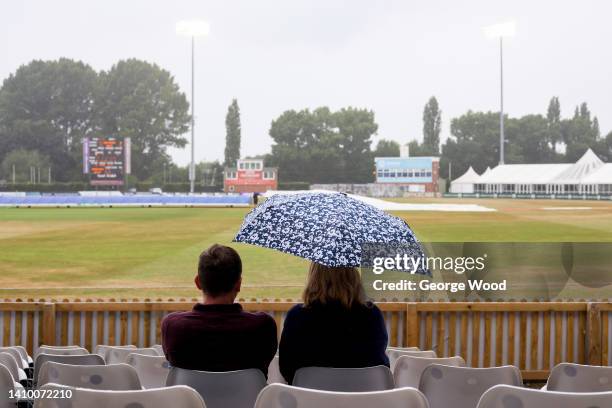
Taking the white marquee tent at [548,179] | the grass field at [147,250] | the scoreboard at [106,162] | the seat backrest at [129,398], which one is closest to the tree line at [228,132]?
the white marquee tent at [548,179]

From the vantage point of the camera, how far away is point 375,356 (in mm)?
2910

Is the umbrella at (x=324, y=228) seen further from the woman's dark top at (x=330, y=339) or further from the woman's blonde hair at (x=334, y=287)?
the woman's dark top at (x=330, y=339)

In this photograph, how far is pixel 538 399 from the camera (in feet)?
6.55

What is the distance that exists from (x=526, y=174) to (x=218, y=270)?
59569 millimetres

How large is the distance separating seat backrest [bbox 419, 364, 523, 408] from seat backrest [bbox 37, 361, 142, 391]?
108 centimetres

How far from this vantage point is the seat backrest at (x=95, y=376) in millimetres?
2514

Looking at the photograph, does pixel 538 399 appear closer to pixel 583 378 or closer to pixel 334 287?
pixel 583 378

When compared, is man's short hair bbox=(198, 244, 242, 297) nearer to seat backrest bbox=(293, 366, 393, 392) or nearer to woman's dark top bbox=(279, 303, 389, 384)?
woman's dark top bbox=(279, 303, 389, 384)

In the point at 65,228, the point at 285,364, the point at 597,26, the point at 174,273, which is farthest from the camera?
the point at 597,26

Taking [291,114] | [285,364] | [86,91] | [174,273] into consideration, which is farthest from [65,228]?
[86,91]

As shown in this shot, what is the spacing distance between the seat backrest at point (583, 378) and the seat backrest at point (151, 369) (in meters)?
1.64

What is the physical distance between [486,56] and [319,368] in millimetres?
106273

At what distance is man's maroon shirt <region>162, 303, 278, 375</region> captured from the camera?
2.78 metres

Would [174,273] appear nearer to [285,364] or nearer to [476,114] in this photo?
[285,364]
